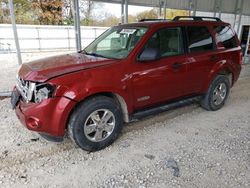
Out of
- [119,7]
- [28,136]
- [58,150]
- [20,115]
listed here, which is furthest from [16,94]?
[119,7]

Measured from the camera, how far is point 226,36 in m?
4.57

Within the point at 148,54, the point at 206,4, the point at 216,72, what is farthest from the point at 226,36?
the point at 206,4

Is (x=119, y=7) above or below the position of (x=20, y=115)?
above

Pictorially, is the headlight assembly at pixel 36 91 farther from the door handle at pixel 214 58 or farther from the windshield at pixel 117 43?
the door handle at pixel 214 58

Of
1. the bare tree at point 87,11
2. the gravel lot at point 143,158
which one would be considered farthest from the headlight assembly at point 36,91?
the bare tree at point 87,11

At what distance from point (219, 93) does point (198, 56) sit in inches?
44.0

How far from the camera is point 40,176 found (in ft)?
8.64

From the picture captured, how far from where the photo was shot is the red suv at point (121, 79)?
2.75 meters

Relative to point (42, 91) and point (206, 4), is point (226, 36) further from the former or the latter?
point (206, 4)

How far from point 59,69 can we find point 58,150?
113cm

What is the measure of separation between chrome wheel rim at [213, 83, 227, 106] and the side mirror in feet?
6.29

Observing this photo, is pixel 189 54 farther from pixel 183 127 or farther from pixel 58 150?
pixel 58 150

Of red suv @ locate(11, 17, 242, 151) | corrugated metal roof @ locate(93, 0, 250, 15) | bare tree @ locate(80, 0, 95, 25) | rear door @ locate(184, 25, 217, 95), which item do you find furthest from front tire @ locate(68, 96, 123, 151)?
bare tree @ locate(80, 0, 95, 25)

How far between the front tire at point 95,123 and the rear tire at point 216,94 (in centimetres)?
204
